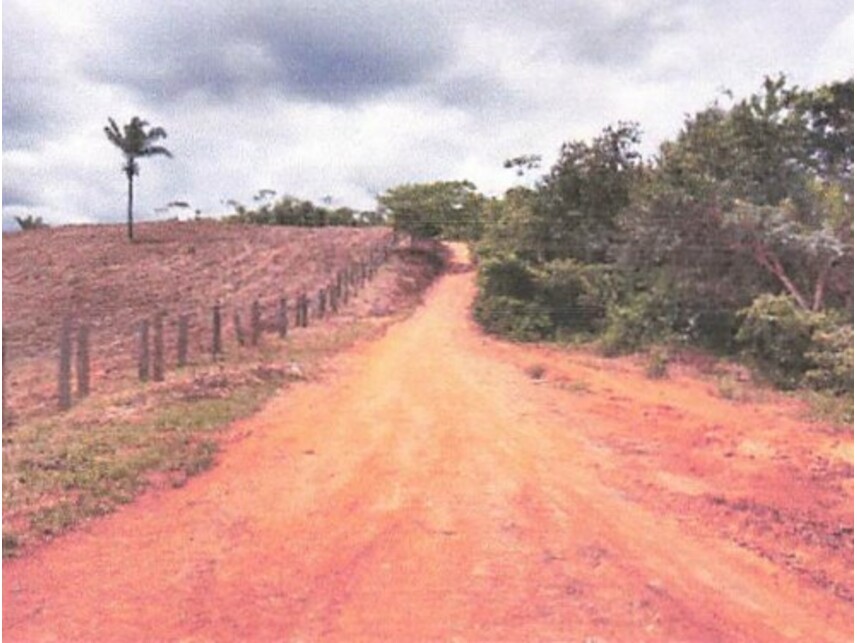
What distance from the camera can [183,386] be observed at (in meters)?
11.3

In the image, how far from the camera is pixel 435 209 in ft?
144

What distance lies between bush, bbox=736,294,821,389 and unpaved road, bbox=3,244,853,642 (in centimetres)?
372

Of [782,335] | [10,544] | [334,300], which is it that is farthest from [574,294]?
[10,544]

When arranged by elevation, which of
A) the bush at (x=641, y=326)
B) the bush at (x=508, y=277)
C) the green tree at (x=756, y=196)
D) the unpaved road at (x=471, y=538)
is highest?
the green tree at (x=756, y=196)

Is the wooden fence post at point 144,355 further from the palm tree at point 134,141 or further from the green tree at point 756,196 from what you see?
the palm tree at point 134,141

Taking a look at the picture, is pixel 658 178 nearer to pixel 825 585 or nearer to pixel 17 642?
pixel 825 585

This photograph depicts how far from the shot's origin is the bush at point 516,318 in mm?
20578

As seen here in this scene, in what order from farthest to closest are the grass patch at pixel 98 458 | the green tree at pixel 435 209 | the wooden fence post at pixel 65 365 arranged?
the green tree at pixel 435 209, the wooden fence post at pixel 65 365, the grass patch at pixel 98 458

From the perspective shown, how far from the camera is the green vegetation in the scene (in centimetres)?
1441

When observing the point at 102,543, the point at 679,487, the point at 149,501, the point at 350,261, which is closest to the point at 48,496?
the point at 149,501

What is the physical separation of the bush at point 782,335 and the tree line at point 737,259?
1.0 inches

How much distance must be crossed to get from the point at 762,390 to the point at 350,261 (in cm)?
2639

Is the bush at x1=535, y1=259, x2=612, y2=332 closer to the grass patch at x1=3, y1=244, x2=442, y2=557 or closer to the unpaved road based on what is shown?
the grass patch at x1=3, y1=244, x2=442, y2=557

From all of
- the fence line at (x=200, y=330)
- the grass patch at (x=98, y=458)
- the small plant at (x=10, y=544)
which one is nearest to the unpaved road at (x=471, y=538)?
the small plant at (x=10, y=544)
